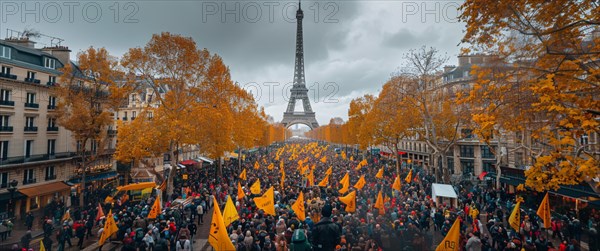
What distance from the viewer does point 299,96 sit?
12694cm

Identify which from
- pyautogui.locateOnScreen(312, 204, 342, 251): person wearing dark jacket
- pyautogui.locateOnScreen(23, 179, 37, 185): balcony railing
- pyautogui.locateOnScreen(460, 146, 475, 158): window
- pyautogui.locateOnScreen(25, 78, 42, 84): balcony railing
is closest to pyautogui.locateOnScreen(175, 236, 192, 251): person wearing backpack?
pyautogui.locateOnScreen(312, 204, 342, 251): person wearing dark jacket

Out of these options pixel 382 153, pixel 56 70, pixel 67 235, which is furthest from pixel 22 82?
pixel 382 153

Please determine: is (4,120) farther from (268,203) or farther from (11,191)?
(268,203)

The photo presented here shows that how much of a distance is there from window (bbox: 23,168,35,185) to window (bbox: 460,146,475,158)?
46.3 meters

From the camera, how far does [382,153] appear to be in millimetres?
64938

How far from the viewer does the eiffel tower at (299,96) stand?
123m

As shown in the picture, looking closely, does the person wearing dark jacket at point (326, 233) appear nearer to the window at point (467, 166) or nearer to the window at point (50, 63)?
the window at point (50, 63)

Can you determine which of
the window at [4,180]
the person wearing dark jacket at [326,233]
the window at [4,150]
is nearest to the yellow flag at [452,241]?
the person wearing dark jacket at [326,233]

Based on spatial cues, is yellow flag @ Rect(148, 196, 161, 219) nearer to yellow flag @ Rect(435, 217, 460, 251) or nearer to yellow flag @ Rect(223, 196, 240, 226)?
yellow flag @ Rect(223, 196, 240, 226)

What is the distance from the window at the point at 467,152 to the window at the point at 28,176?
46.3 m

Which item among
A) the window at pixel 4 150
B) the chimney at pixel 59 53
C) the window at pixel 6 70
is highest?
the chimney at pixel 59 53

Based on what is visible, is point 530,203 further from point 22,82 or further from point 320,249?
point 22,82

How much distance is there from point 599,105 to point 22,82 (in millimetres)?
32002

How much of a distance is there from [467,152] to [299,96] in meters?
91.0
